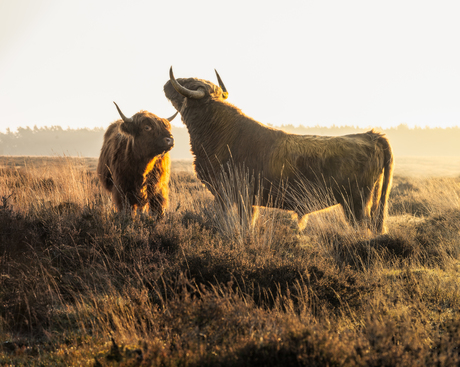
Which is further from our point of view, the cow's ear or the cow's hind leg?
the cow's ear

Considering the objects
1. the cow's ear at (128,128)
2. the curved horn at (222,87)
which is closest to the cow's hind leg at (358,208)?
the curved horn at (222,87)

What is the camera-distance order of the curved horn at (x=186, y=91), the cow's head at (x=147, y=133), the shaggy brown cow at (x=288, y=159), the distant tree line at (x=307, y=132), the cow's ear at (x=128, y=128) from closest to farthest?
the shaggy brown cow at (x=288, y=159)
the curved horn at (x=186, y=91)
the cow's head at (x=147, y=133)
the cow's ear at (x=128, y=128)
the distant tree line at (x=307, y=132)

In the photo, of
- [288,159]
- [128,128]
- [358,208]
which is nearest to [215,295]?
[288,159]

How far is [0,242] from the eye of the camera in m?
4.06

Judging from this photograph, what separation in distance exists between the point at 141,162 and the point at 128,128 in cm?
62

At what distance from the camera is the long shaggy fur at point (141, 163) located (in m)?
6.00

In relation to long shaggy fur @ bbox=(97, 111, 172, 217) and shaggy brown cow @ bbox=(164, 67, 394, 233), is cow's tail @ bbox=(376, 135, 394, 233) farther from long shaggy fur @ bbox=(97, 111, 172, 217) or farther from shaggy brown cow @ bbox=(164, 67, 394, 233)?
long shaggy fur @ bbox=(97, 111, 172, 217)

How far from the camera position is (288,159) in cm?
511

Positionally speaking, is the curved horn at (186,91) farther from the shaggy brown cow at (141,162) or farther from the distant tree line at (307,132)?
the distant tree line at (307,132)

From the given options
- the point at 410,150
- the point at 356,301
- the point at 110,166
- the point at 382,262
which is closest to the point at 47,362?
the point at 356,301

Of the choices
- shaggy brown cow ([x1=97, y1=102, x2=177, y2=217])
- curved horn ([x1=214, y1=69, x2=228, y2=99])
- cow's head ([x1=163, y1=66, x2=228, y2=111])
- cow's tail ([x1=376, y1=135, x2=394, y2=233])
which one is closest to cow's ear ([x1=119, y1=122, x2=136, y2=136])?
shaggy brown cow ([x1=97, y1=102, x2=177, y2=217])

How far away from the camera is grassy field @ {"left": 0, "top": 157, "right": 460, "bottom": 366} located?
2016mm

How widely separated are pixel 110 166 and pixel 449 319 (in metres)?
5.64

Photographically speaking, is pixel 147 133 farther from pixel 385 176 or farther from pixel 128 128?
pixel 385 176
